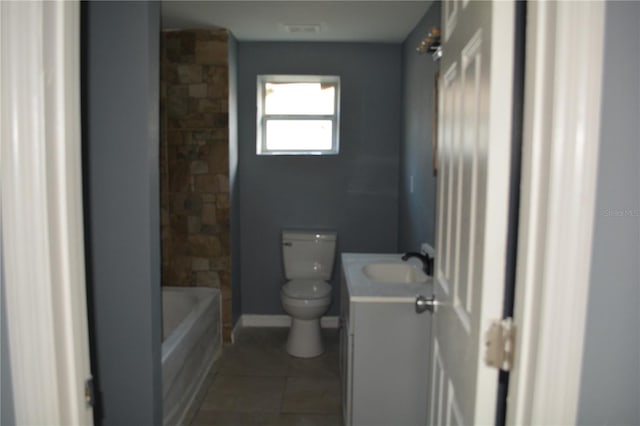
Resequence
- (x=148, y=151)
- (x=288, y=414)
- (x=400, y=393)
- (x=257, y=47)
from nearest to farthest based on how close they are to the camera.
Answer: (x=148, y=151)
(x=400, y=393)
(x=288, y=414)
(x=257, y=47)

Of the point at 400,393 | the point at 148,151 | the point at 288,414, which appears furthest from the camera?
the point at 288,414

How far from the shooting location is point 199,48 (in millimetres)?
3441

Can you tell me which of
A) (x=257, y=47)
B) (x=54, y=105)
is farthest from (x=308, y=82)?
(x=54, y=105)

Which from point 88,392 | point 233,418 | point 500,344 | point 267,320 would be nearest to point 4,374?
point 88,392

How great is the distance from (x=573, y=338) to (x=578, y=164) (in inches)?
11.7

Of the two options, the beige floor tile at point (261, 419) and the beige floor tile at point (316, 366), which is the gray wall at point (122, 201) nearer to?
the beige floor tile at point (261, 419)

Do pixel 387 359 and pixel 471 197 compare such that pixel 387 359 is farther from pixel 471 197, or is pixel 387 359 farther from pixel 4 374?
pixel 4 374

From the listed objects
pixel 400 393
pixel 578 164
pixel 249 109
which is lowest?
pixel 400 393

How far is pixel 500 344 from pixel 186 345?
2.14 metres

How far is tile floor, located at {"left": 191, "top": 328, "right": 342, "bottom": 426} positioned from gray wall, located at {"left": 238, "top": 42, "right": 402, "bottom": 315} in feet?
2.32

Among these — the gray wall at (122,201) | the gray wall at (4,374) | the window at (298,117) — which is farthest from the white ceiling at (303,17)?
the gray wall at (4,374)

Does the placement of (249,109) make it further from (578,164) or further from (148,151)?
(578,164)

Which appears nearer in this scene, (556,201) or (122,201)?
(556,201)

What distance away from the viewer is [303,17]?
3078 mm
